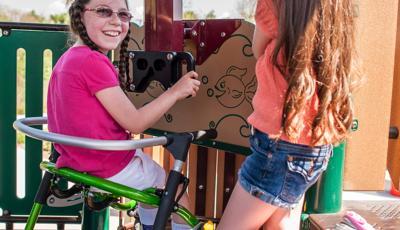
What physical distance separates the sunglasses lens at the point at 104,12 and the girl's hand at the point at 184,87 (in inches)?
13.1

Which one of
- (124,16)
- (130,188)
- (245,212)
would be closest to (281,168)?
(245,212)

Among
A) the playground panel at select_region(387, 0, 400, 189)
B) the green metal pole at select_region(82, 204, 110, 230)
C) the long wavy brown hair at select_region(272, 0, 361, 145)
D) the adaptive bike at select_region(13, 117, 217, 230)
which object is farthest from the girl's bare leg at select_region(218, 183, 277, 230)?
the green metal pole at select_region(82, 204, 110, 230)

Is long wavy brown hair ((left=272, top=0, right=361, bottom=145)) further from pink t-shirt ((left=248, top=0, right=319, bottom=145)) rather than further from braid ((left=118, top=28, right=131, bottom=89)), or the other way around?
braid ((left=118, top=28, right=131, bottom=89))

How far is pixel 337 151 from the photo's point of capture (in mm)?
1878

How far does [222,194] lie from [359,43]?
111 centimetres

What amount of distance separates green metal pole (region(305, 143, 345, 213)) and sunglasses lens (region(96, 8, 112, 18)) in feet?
3.04

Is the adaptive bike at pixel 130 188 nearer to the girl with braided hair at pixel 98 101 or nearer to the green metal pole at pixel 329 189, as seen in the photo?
the girl with braided hair at pixel 98 101

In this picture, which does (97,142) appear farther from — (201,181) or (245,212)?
(201,181)

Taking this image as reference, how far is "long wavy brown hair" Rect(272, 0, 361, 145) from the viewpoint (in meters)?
1.40

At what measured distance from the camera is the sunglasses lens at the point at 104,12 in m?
1.78

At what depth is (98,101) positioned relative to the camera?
1.71 metres

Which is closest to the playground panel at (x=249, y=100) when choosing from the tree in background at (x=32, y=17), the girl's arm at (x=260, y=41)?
the girl's arm at (x=260, y=41)

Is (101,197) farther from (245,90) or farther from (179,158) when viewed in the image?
(245,90)

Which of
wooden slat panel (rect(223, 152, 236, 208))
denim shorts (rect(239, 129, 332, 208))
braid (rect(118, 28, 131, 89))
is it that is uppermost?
braid (rect(118, 28, 131, 89))
